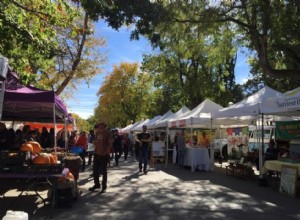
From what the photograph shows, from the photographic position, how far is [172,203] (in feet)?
31.1

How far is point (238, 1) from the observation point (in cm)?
1678

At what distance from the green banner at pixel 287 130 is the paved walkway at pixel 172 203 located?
22.8 ft

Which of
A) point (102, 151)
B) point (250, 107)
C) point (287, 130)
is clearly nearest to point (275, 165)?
point (250, 107)

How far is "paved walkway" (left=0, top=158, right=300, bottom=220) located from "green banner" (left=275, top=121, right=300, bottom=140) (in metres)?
6.96

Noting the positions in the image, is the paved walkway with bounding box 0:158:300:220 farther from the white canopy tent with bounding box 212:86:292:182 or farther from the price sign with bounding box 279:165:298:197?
the white canopy tent with bounding box 212:86:292:182

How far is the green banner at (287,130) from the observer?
1969cm

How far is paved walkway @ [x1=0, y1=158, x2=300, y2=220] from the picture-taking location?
26.7 ft

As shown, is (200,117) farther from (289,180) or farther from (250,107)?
(289,180)

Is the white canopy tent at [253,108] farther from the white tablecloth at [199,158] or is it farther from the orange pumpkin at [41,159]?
the orange pumpkin at [41,159]

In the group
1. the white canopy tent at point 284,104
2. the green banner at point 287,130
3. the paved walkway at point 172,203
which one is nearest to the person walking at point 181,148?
the green banner at point 287,130

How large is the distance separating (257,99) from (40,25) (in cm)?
829

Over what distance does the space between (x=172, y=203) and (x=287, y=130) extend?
42.7ft

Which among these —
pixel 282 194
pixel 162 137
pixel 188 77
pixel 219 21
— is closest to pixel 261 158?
pixel 282 194

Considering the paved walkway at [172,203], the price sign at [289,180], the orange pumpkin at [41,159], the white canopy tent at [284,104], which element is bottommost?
the paved walkway at [172,203]
